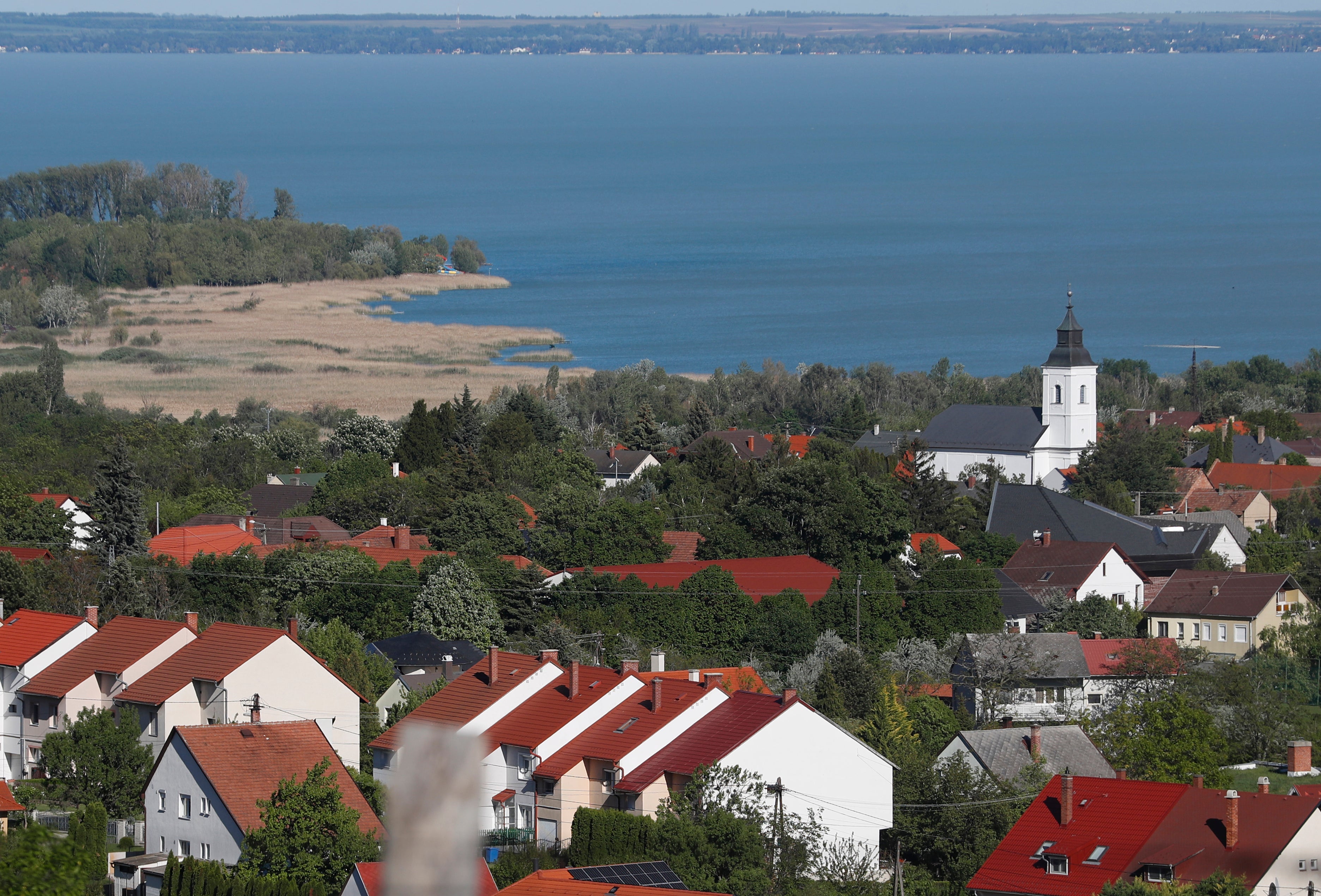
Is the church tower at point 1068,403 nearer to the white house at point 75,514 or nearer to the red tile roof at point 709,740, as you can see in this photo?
the white house at point 75,514

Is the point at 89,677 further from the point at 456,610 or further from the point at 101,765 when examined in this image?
the point at 456,610

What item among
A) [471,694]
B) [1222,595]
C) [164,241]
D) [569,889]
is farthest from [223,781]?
[164,241]

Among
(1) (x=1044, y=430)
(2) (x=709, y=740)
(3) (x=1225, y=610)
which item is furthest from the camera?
(1) (x=1044, y=430)

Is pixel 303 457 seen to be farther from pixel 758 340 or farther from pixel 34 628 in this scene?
pixel 758 340

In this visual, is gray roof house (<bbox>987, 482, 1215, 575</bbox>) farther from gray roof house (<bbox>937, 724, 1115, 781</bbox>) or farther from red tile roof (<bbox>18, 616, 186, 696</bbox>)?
red tile roof (<bbox>18, 616, 186, 696</bbox>)

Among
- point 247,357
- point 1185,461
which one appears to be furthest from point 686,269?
point 1185,461

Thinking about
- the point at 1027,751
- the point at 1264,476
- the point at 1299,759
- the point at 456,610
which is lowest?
the point at 1299,759

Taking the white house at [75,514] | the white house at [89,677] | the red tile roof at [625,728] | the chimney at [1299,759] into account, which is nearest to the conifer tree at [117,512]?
the white house at [75,514]
